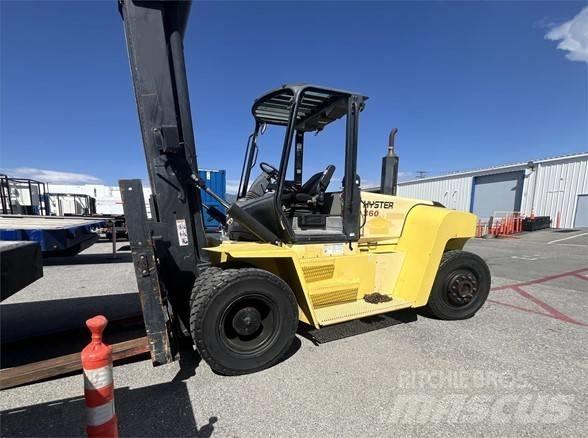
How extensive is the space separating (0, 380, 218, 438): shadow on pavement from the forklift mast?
33 centimetres

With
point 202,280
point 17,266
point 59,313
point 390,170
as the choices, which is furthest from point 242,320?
point 59,313

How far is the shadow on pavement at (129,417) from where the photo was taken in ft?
7.52

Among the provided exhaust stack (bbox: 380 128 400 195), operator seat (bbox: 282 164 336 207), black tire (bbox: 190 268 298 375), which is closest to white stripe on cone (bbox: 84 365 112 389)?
black tire (bbox: 190 268 298 375)

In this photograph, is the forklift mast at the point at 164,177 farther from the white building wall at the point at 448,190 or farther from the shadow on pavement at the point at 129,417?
the white building wall at the point at 448,190

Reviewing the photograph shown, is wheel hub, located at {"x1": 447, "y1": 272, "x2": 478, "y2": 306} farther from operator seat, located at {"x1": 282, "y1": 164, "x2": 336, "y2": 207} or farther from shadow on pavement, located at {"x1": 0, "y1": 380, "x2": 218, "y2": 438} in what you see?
shadow on pavement, located at {"x1": 0, "y1": 380, "x2": 218, "y2": 438}

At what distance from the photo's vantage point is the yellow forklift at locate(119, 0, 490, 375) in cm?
298

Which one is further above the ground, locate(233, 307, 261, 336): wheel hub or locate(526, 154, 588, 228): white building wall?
locate(526, 154, 588, 228): white building wall

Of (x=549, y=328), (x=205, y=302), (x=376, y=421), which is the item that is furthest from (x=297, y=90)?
(x=549, y=328)

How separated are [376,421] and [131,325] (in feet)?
10.5

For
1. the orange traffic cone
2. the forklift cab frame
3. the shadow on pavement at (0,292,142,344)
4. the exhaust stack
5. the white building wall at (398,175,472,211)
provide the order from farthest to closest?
the white building wall at (398,175,472,211) < the exhaust stack < the shadow on pavement at (0,292,142,344) < the forklift cab frame < the orange traffic cone

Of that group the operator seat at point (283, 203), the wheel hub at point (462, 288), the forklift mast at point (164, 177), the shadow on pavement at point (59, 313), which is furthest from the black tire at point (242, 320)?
the wheel hub at point (462, 288)

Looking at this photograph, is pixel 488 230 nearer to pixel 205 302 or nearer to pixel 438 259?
pixel 438 259

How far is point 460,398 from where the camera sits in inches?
107

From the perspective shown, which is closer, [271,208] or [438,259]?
[271,208]
